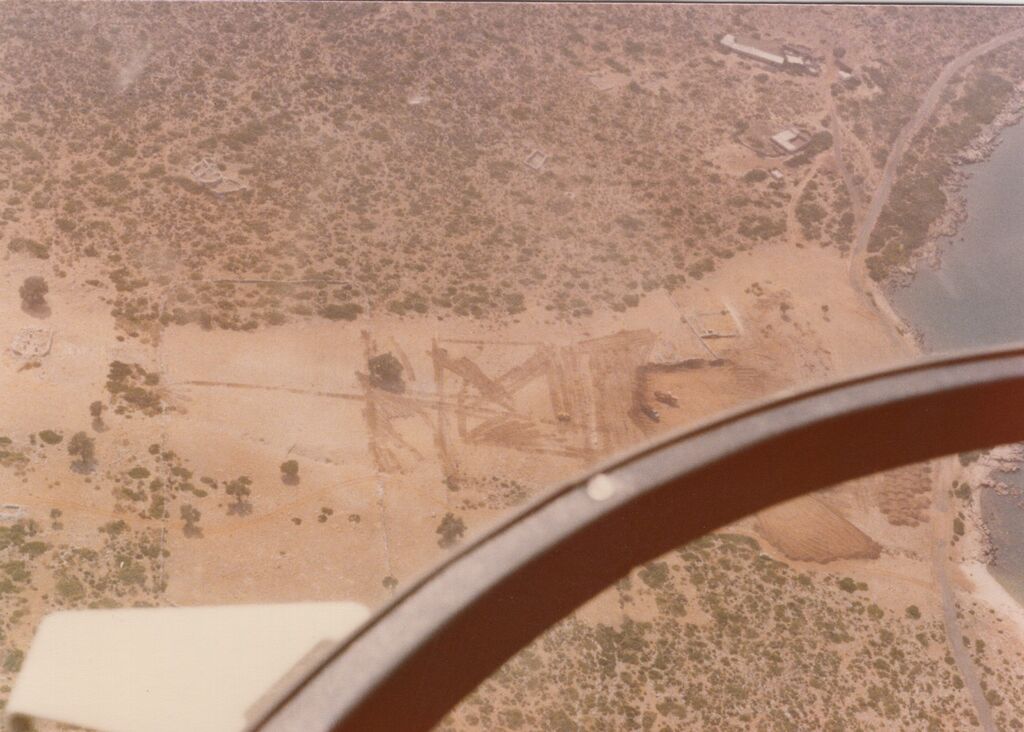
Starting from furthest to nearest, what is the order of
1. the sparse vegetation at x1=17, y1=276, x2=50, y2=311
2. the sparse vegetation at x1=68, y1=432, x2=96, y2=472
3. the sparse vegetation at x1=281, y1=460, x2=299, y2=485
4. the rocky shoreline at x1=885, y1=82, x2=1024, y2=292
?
1. the rocky shoreline at x1=885, y1=82, x2=1024, y2=292
2. the sparse vegetation at x1=17, y1=276, x2=50, y2=311
3. the sparse vegetation at x1=281, y1=460, x2=299, y2=485
4. the sparse vegetation at x1=68, y1=432, x2=96, y2=472

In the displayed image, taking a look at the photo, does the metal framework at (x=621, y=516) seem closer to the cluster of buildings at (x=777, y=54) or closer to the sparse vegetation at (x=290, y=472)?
the sparse vegetation at (x=290, y=472)

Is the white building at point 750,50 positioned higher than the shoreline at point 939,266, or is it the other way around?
the white building at point 750,50

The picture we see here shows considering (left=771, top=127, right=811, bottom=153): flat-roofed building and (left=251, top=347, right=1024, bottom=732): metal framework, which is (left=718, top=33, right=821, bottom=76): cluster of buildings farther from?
(left=251, top=347, right=1024, bottom=732): metal framework

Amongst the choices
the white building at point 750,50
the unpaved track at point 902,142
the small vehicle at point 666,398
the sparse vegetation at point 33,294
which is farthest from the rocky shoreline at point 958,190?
the sparse vegetation at point 33,294

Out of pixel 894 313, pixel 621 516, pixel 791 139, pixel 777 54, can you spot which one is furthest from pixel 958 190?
pixel 621 516

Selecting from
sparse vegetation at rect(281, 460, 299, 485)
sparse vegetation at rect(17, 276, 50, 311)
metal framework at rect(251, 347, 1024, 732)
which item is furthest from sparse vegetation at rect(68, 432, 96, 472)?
metal framework at rect(251, 347, 1024, 732)

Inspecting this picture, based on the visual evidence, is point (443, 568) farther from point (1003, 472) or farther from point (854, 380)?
point (1003, 472)
